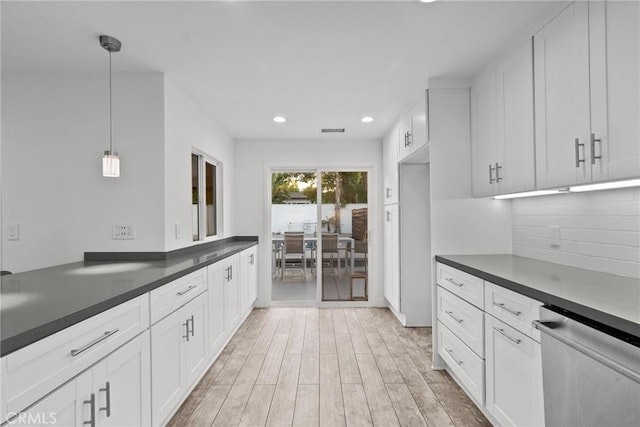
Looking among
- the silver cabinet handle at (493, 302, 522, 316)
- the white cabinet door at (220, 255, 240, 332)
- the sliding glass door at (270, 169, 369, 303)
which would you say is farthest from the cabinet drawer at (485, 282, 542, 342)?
the sliding glass door at (270, 169, 369, 303)

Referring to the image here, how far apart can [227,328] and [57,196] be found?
1774 mm

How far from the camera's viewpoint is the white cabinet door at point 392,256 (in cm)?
399

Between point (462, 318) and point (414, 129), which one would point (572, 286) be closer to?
point (462, 318)

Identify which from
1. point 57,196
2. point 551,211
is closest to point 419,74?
point 551,211

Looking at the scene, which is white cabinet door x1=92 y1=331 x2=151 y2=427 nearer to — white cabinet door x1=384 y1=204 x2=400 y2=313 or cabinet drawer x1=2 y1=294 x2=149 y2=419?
cabinet drawer x1=2 y1=294 x2=149 y2=419

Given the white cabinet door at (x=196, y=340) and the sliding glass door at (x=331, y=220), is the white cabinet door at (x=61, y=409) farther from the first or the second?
the sliding glass door at (x=331, y=220)

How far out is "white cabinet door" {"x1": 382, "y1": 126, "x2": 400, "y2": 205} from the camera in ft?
13.3

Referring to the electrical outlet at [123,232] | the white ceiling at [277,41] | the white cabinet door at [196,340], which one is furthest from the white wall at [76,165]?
the white cabinet door at [196,340]

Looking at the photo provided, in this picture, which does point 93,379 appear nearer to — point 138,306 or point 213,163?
point 138,306

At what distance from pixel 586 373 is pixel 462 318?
1.14m

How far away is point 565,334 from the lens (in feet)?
4.20

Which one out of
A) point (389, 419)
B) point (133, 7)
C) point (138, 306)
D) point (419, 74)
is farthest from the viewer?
point (419, 74)

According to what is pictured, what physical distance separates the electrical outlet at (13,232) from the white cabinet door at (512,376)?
11.0 feet

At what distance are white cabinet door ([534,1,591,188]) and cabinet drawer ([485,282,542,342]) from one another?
0.64 m
